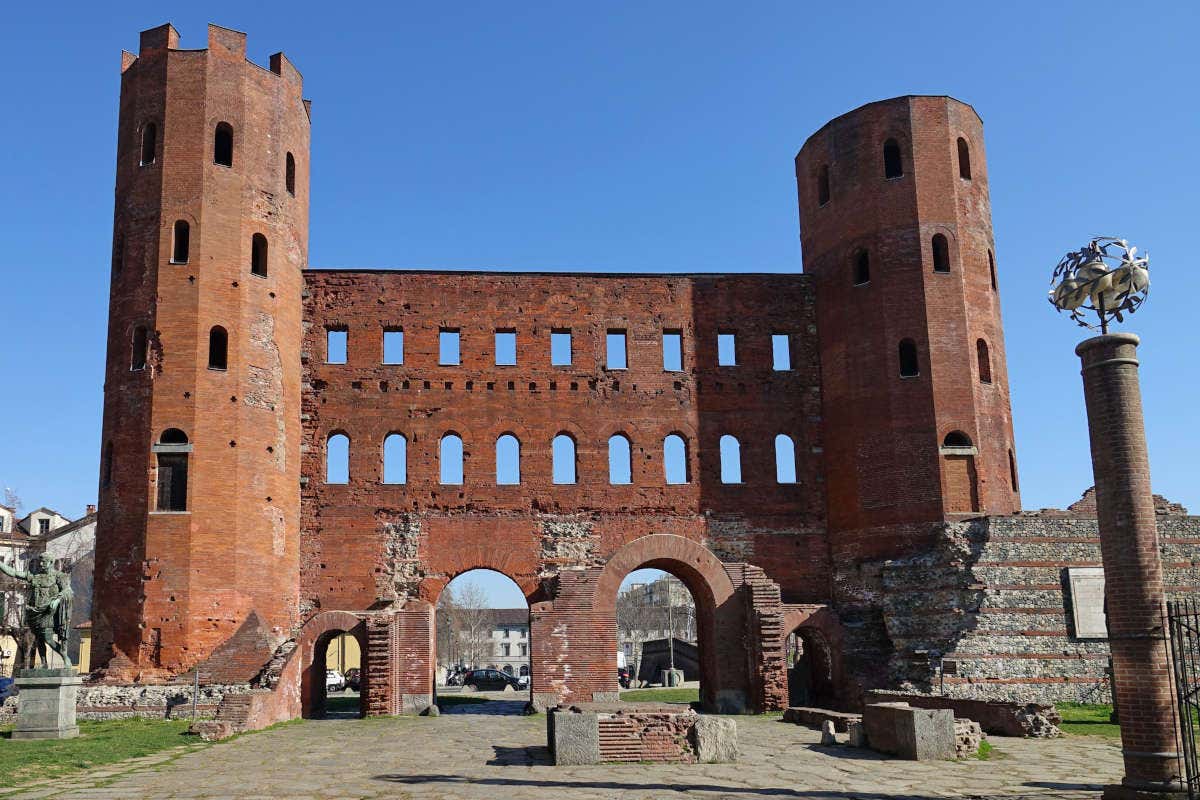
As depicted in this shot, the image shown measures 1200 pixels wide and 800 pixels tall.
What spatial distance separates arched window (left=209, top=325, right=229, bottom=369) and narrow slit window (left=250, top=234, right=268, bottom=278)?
69.1 inches

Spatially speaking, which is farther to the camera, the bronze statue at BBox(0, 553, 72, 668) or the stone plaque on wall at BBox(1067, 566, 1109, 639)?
the stone plaque on wall at BBox(1067, 566, 1109, 639)

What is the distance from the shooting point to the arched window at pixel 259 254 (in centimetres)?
2511

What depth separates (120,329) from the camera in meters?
24.2

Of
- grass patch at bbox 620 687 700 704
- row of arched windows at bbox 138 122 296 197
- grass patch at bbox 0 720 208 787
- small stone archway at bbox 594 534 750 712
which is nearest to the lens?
grass patch at bbox 0 720 208 787

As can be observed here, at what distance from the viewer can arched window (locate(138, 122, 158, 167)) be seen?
24.9 meters

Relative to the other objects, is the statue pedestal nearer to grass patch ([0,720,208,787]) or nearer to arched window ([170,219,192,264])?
grass patch ([0,720,208,787])

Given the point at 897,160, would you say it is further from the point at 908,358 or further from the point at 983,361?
the point at 983,361

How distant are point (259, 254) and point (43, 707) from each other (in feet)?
37.2

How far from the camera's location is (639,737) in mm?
13484

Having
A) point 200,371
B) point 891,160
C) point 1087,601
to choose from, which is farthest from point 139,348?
point 1087,601

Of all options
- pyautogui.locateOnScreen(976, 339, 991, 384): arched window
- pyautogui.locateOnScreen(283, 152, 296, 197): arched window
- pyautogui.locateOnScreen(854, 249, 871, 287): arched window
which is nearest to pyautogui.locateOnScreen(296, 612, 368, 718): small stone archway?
pyautogui.locateOnScreen(283, 152, 296, 197): arched window

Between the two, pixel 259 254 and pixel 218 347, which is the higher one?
pixel 259 254

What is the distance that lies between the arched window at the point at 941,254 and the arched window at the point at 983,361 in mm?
1913

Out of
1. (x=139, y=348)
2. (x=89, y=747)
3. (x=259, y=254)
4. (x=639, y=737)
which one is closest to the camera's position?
(x=639, y=737)
